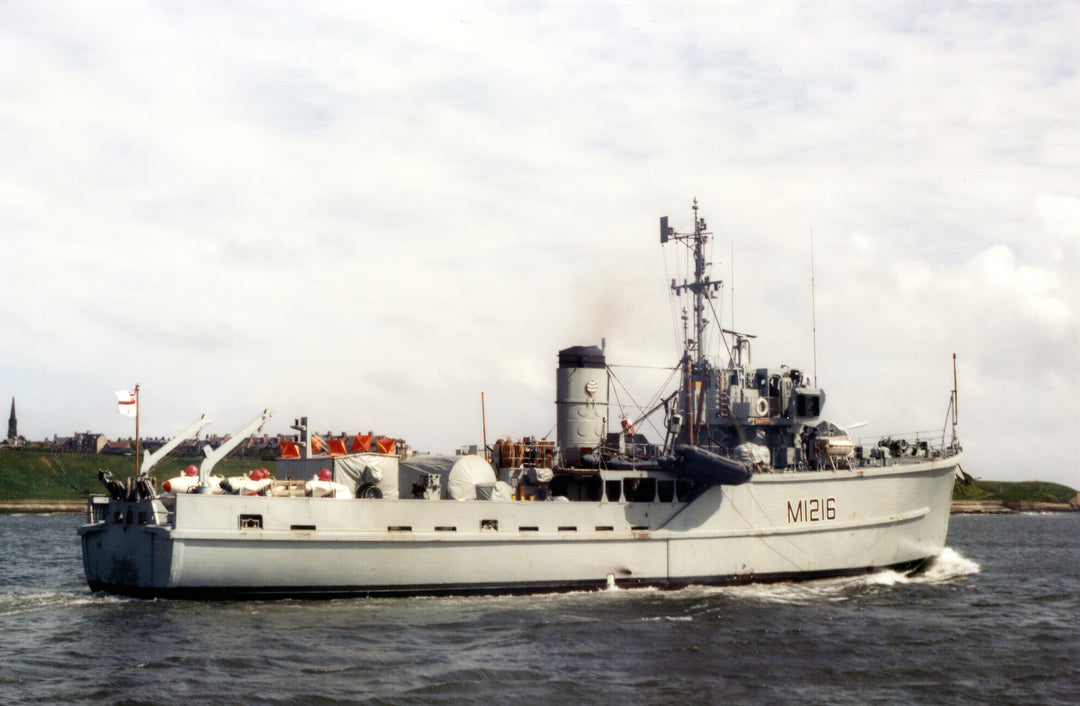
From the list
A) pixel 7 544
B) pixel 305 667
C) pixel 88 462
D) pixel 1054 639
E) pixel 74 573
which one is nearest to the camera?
pixel 305 667

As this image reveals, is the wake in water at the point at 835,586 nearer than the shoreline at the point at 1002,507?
Yes

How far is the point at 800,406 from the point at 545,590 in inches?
434

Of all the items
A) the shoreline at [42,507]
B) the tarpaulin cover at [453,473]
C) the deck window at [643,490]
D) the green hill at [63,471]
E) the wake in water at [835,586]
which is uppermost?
the tarpaulin cover at [453,473]

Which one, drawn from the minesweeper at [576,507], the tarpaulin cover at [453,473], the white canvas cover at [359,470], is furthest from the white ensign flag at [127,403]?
the tarpaulin cover at [453,473]

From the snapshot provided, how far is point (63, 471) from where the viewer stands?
315 ft

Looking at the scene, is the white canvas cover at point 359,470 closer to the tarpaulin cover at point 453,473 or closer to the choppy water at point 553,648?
the tarpaulin cover at point 453,473

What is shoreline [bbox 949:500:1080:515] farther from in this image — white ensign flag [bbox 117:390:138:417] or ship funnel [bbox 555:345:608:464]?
white ensign flag [bbox 117:390:138:417]

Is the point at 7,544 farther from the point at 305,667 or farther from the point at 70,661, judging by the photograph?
the point at 305,667

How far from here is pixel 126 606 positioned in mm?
23422

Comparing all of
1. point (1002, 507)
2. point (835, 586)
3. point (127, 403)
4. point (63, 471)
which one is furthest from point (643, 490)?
point (1002, 507)

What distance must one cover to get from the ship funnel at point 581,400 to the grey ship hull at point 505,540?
3.06 m

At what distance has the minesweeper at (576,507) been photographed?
77.5 feet

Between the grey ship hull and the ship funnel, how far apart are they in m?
3.06

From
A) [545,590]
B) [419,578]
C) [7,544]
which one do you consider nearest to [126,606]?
[419,578]
